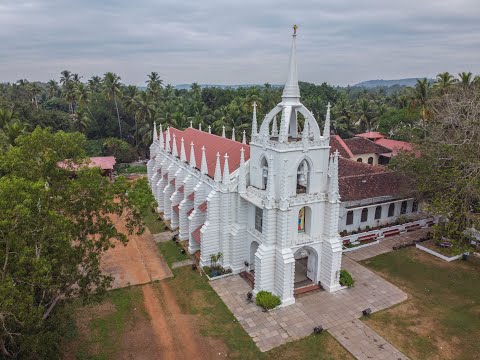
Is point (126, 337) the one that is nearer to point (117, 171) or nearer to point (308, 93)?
point (117, 171)

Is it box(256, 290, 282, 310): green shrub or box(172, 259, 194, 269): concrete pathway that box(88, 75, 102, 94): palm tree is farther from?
box(256, 290, 282, 310): green shrub

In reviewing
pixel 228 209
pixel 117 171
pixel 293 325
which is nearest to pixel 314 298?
pixel 293 325

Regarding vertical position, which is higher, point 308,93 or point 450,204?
point 308,93

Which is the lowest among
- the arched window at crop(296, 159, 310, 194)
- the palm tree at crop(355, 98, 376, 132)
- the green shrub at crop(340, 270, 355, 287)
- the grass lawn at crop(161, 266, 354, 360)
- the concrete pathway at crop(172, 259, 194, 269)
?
the grass lawn at crop(161, 266, 354, 360)

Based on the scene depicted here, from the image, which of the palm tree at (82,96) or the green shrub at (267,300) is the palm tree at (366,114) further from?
the green shrub at (267,300)

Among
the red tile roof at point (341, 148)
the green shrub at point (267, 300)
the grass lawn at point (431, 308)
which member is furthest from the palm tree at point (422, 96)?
the green shrub at point (267, 300)

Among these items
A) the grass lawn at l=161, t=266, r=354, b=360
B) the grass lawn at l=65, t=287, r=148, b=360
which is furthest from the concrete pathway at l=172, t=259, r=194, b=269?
the grass lawn at l=65, t=287, r=148, b=360

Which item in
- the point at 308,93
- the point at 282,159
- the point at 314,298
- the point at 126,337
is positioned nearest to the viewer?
the point at 126,337
